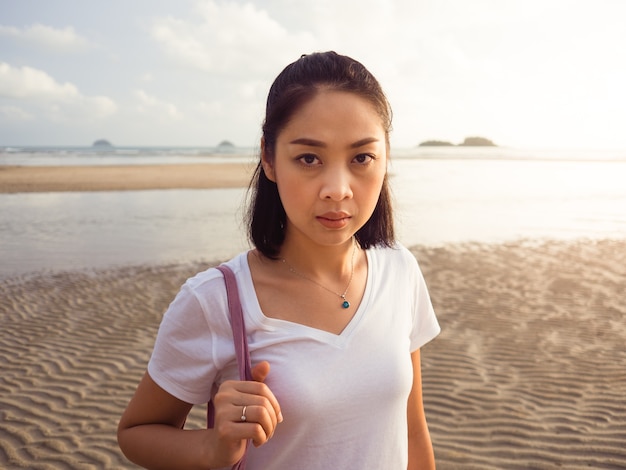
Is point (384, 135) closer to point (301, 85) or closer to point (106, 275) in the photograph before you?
point (301, 85)

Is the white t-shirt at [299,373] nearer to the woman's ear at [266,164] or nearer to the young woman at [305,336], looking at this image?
the young woman at [305,336]

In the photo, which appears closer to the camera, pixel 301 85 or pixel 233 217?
pixel 301 85

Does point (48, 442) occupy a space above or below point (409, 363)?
below

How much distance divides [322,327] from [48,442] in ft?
13.3

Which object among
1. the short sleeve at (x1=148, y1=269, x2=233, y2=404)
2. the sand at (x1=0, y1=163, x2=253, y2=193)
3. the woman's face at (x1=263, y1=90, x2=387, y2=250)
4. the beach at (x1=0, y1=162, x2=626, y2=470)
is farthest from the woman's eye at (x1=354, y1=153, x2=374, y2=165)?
the sand at (x1=0, y1=163, x2=253, y2=193)

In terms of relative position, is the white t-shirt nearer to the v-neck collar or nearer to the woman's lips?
the v-neck collar

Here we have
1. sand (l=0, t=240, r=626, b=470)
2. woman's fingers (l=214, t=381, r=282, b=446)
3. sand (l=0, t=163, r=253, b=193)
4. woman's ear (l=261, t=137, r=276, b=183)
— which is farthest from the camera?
sand (l=0, t=163, r=253, b=193)

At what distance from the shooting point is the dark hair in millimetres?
1627

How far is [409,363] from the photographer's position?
1.68 metres

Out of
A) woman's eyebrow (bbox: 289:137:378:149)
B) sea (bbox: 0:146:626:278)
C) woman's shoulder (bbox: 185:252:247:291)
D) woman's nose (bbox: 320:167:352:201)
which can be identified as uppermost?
woman's eyebrow (bbox: 289:137:378:149)

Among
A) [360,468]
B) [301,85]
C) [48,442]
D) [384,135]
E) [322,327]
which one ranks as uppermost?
[301,85]

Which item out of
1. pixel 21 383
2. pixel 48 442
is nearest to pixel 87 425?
pixel 48 442

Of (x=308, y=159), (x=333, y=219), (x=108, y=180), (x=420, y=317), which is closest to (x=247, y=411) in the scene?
(x=333, y=219)

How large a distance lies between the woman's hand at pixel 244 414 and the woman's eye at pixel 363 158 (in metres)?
0.70
